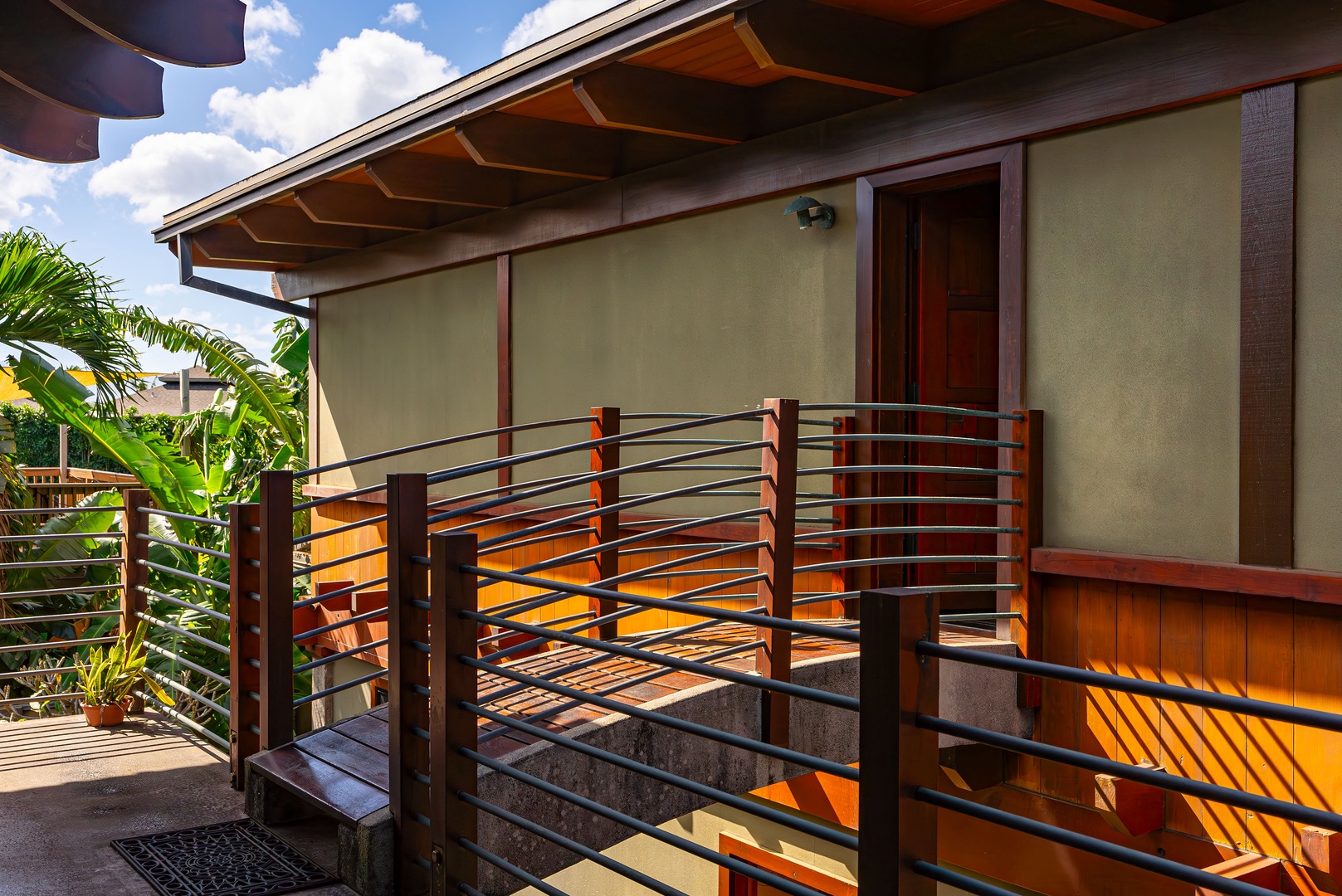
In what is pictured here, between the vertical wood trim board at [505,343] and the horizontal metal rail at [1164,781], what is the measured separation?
21.9 ft

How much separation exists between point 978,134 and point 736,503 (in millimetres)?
2548

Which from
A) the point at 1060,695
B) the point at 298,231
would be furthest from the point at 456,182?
the point at 1060,695

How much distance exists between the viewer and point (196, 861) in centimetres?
369

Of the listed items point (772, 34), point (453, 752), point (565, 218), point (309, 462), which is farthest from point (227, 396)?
point (453, 752)

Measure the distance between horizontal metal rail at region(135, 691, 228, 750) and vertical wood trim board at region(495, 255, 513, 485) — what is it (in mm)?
3093

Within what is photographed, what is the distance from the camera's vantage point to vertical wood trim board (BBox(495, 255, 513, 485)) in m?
8.26

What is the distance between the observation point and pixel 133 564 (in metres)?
5.84

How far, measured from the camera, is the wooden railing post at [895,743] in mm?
1821

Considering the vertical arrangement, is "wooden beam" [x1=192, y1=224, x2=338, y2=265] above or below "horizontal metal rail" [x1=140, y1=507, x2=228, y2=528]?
above

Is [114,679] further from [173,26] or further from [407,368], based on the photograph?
[407,368]

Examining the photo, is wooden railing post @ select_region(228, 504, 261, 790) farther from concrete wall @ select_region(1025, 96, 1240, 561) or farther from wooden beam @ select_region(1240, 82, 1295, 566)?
wooden beam @ select_region(1240, 82, 1295, 566)

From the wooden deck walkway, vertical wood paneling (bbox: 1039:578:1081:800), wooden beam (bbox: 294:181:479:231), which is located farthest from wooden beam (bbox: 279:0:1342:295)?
the wooden deck walkway

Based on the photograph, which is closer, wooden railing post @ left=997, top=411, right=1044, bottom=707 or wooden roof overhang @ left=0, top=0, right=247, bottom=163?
wooden roof overhang @ left=0, top=0, right=247, bottom=163

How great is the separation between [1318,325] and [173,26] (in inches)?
159
